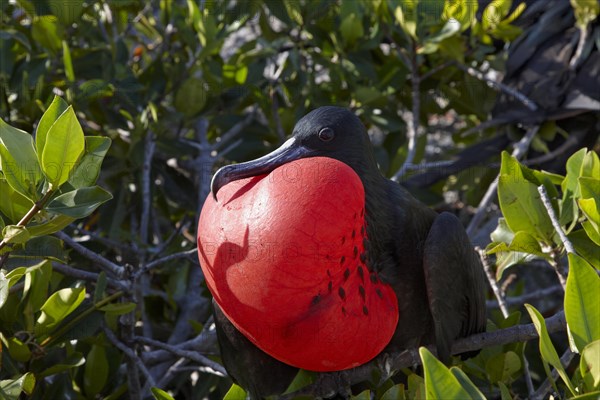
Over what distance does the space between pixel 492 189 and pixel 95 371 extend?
93cm

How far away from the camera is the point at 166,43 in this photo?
208 cm

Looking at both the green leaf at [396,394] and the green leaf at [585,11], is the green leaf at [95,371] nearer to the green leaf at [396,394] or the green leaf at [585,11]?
A: the green leaf at [396,394]

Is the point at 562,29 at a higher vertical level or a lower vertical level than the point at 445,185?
higher

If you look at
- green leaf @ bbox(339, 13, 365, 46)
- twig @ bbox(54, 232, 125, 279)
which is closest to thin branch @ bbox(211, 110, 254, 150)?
green leaf @ bbox(339, 13, 365, 46)

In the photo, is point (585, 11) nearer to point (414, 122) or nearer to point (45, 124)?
point (414, 122)

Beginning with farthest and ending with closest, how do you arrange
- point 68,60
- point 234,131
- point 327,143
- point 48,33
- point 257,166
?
point 234,131 < point 48,33 < point 68,60 < point 327,143 < point 257,166

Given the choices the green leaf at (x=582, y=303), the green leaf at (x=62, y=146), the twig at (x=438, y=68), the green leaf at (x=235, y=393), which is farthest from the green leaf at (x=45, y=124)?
the twig at (x=438, y=68)

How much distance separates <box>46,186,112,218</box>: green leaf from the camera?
1.10 m

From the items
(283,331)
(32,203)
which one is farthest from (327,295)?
(32,203)

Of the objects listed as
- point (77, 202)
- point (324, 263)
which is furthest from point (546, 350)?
point (77, 202)

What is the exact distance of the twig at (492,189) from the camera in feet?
6.35

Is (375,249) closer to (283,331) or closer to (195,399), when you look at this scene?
(283,331)

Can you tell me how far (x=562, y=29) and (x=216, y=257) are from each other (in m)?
1.45

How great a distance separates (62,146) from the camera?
3.52 feet
